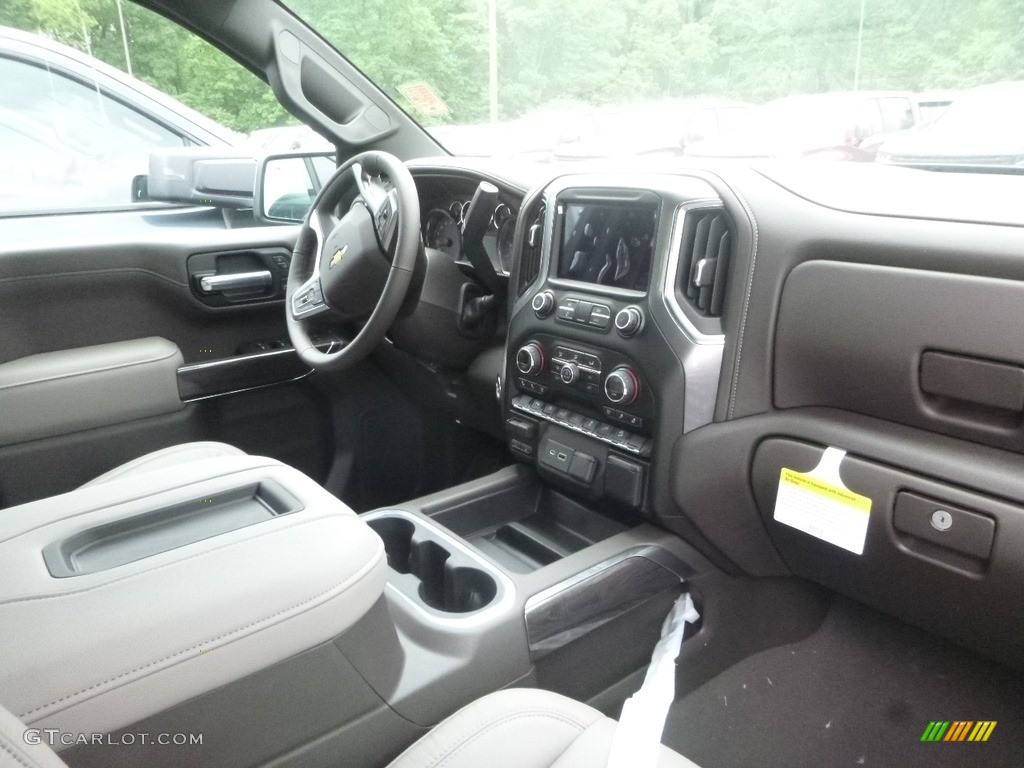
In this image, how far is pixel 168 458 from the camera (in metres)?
1.70

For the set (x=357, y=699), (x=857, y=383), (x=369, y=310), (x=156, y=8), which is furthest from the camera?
(x=156, y=8)

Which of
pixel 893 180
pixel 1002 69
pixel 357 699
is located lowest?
pixel 357 699

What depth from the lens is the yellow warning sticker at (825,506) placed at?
1.25m

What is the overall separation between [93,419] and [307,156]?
41.9 inches

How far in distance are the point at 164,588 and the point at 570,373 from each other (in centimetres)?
85

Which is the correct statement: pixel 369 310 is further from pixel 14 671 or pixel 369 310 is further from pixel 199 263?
pixel 14 671

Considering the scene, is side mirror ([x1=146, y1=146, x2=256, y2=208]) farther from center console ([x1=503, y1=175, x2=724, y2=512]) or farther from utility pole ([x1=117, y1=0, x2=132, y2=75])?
center console ([x1=503, y1=175, x2=724, y2=512])

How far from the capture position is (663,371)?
1372 mm

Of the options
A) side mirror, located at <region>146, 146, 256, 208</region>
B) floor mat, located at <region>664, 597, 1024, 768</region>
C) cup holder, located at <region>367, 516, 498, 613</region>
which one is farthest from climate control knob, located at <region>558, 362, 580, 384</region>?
side mirror, located at <region>146, 146, 256, 208</region>

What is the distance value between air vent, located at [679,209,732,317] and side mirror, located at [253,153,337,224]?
59.0 inches

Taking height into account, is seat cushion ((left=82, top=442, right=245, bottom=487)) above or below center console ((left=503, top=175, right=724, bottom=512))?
below

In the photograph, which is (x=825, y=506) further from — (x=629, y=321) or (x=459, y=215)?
(x=459, y=215)

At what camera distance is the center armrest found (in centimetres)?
86

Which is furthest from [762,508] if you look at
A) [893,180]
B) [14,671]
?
[14,671]
